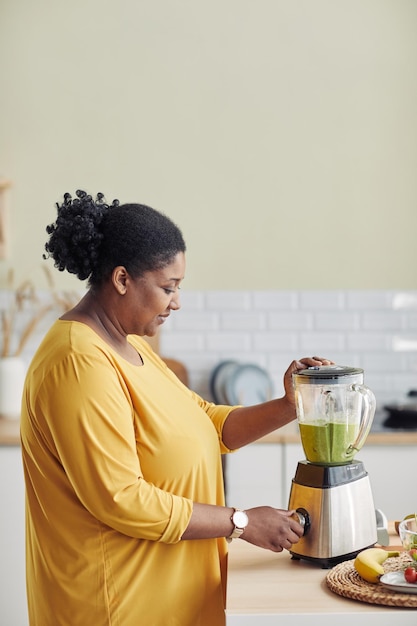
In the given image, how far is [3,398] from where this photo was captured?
3859 millimetres

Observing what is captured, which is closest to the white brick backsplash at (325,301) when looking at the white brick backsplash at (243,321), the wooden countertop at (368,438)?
the white brick backsplash at (243,321)

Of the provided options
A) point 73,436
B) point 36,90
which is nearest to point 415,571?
point 73,436

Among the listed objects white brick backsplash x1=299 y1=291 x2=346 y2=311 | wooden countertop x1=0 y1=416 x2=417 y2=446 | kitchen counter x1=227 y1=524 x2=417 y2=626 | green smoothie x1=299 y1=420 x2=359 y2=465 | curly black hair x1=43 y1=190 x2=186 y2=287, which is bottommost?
wooden countertop x1=0 y1=416 x2=417 y2=446

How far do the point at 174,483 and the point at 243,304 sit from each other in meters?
2.31

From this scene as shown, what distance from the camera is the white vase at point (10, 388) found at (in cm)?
386

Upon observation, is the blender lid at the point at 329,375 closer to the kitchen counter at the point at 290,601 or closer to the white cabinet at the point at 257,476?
the kitchen counter at the point at 290,601

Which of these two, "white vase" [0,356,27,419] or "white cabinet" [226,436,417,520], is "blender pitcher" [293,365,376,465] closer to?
"white cabinet" [226,436,417,520]

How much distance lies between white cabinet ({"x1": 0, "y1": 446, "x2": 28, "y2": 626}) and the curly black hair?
180 centimetres

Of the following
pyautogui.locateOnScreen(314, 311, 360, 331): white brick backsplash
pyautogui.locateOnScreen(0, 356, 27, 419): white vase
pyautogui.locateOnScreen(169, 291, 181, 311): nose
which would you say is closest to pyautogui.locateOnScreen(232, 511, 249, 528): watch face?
pyautogui.locateOnScreen(169, 291, 181, 311): nose

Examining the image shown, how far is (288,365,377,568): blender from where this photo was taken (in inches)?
A: 72.7

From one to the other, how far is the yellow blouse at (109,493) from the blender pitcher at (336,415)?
247 millimetres

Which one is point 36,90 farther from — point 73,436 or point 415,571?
point 415,571

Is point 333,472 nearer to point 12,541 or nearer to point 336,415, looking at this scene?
point 336,415

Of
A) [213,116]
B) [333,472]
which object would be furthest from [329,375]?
[213,116]
